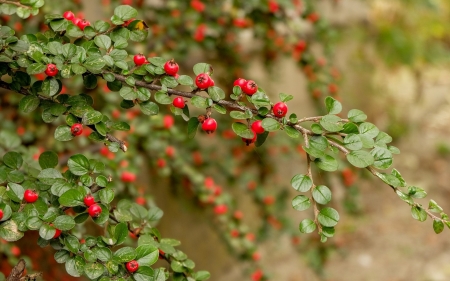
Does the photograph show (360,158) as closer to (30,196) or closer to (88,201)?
(88,201)

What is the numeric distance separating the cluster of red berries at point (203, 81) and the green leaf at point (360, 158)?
0.27 meters

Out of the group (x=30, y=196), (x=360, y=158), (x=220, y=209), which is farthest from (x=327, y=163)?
(x=220, y=209)

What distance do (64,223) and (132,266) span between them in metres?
0.14

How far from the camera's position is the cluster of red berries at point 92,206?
0.84 metres

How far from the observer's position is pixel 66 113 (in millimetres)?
890

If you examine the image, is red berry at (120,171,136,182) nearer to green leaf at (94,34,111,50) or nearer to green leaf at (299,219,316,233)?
green leaf at (94,34,111,50)

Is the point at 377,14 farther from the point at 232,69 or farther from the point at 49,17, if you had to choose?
the point at 49,17

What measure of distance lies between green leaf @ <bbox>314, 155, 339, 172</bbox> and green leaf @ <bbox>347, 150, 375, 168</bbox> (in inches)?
1.0

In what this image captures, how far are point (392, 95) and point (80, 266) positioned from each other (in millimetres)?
3701

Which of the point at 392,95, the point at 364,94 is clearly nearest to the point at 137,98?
the point at 364,94

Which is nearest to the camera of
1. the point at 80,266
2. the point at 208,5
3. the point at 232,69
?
the point at 80,266

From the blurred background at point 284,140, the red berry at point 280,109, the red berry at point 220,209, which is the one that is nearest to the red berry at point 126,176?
the blurred background at point 284,140

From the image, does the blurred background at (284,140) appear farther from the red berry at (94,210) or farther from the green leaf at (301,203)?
the green leaf at (301,203)

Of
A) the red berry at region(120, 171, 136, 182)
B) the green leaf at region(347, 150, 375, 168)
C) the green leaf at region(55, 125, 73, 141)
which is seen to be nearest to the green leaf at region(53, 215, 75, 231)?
the green leaf at region(55, 125, 73, 141)
